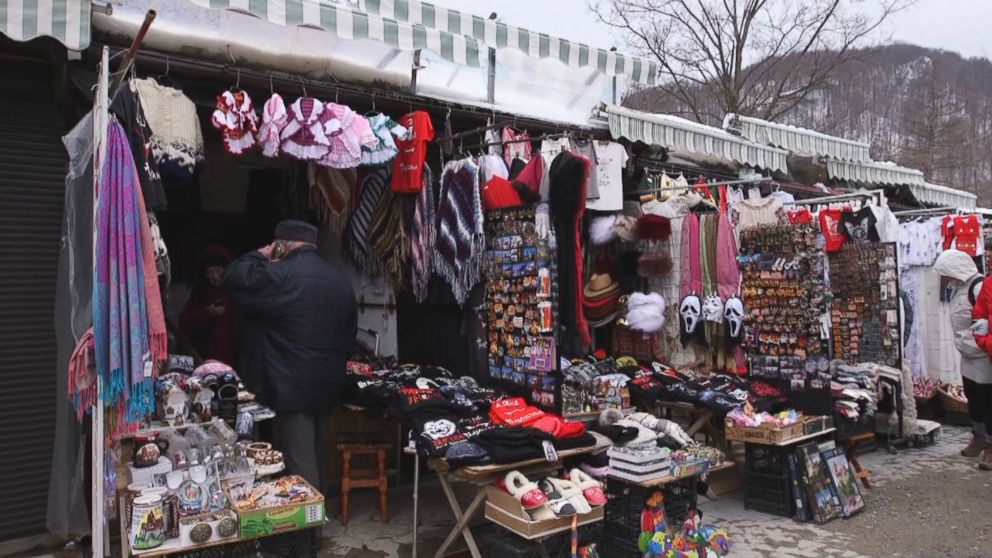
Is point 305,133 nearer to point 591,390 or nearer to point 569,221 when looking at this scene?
point 569,221

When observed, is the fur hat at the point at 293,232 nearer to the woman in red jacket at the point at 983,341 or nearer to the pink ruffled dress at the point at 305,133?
the pink ruffled dress at the point at 305,133

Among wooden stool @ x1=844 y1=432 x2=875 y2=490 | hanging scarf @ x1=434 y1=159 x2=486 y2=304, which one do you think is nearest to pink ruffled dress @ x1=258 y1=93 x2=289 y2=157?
hanging scarf @ x1=434 y1=159 x2=486 y2=304

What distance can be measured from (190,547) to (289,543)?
0.46m

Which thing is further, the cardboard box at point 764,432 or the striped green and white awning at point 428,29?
the cardboard box at point 764,432

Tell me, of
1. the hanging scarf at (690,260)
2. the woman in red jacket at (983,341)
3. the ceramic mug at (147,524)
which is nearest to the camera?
the ceramic mug at (147,524)

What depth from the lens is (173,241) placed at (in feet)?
20.3

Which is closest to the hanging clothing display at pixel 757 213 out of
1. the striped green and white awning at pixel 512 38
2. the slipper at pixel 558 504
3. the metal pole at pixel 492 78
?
the striped green and white awning at pixel 512 38

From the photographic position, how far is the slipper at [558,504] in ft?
11.9

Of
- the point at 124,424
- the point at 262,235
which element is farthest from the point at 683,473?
the point at 262,235

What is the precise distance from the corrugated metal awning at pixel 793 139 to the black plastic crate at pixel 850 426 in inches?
138

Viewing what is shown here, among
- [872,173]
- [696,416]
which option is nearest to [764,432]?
[696,416]

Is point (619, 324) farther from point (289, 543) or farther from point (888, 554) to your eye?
point (289, 543)

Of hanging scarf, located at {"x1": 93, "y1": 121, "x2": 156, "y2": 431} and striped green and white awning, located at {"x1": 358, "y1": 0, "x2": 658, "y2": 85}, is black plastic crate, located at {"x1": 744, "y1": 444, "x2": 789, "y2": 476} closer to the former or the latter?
striped green and white awning, located at {"x1": 358, "y1": 0, "x2": 658, "y2": 85}

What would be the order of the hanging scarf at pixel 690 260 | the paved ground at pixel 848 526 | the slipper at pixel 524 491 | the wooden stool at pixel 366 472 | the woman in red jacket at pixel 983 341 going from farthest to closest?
the hanging scarf at pixel 690 260, the woman in red jacket at pixel 983 341, the wooden stool at pixel 366 472, the paved ground at pixel 848 526, the slipper at pixel 524 491
